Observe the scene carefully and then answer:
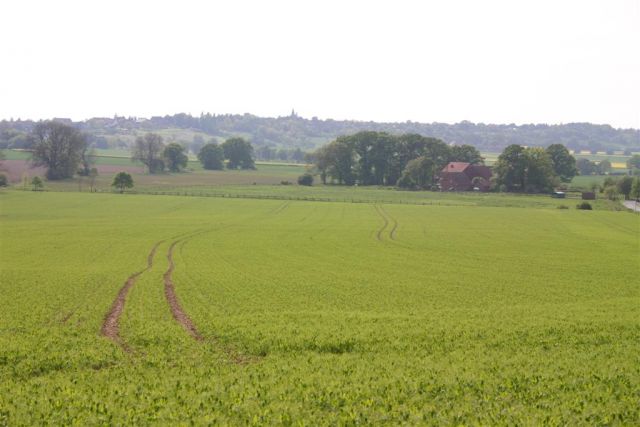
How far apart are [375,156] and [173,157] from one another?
2624 inches

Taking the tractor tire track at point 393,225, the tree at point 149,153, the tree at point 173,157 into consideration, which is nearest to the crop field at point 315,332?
the tractor tire track at point 393,225

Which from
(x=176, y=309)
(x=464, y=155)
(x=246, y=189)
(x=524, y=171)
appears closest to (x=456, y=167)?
(x=464, y=155)

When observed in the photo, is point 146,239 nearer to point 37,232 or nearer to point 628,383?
point 37,232

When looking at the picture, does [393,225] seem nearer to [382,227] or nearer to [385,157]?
[382,227]

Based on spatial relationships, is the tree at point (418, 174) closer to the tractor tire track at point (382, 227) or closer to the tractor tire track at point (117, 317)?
the tractor tire track at point (382, 227)

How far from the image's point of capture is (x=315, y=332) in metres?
25.6

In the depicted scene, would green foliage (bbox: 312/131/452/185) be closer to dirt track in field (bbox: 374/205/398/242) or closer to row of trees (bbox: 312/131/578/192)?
row of trees (bbox: 312/131/578/192)

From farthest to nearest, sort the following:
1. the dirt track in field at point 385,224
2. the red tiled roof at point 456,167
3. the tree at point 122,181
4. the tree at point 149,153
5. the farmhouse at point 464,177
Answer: the tree at point 149,153, the red tiled roof at point 456,167, the farmhouse at point 464,177, the tree at point 122,181, the dirt track in field at point 385,224

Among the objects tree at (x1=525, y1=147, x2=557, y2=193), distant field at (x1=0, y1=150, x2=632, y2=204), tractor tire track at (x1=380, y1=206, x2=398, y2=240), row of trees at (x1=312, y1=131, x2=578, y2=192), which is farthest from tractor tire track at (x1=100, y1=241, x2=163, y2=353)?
row of trees at (x1=312, y1=131, x2=578, y2=192)

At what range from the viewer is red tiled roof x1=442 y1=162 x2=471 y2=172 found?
155663 mm

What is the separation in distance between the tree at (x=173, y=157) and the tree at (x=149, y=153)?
435 centimetres

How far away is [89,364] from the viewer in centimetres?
2161

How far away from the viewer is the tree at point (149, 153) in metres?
181

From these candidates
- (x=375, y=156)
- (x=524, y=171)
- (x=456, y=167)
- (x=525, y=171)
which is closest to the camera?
(x=525, y=171)
